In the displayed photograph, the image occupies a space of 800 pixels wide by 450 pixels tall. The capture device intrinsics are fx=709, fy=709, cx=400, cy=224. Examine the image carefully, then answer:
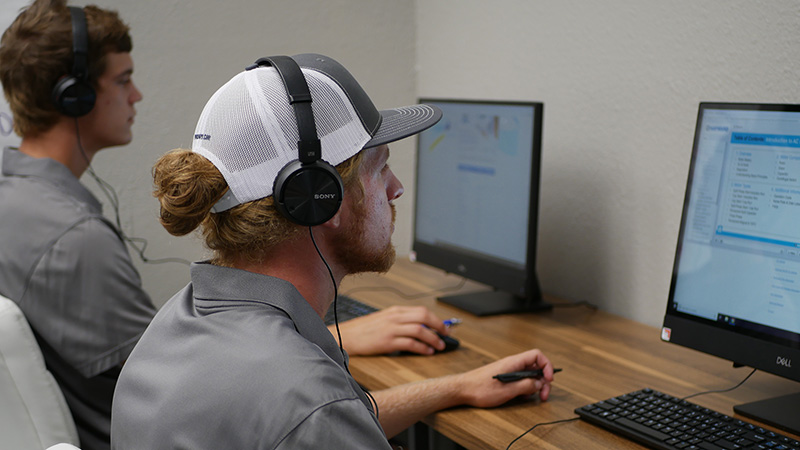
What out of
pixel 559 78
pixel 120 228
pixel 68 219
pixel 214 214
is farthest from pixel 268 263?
pixel 120 228

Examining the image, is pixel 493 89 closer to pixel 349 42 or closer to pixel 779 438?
pixel 349 42

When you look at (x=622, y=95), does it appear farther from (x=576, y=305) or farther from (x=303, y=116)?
(x=303, y=116)

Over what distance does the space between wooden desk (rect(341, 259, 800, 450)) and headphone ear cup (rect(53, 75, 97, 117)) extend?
83 centimetres

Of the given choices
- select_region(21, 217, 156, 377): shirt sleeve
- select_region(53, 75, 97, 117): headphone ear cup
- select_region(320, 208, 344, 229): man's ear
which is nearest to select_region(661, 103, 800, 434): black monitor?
select_region(320, 208, 344, 229): man's ear

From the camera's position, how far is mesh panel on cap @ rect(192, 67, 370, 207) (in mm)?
892

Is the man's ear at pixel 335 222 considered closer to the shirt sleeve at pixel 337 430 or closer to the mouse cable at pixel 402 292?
the shirt sleeve at pixel 337 430

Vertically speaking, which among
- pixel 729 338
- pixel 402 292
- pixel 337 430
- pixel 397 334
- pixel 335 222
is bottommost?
pixel 402 292

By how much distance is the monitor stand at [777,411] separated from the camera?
112cm

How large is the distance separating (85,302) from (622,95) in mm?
1301

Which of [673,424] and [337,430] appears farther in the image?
[673,424]

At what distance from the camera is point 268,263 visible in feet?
3.11

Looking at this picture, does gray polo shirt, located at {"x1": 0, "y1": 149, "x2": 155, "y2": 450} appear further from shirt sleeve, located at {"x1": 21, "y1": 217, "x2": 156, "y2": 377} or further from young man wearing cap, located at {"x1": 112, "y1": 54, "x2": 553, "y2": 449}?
young man wearing cap, located at {"x1": 112, "y1": 54, "x2": 553, "y2": 449}

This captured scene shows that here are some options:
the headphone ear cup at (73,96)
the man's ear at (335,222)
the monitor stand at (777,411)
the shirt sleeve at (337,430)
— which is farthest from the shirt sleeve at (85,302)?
the monitor stand at (777,411)

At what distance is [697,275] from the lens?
1267 millimetres
